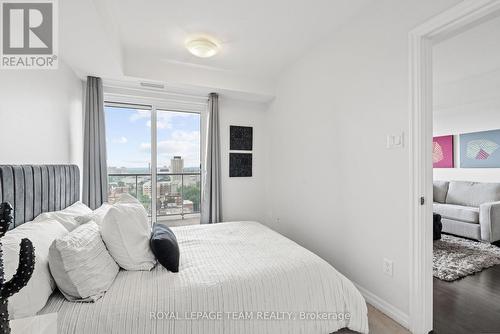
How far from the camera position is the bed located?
1183mm

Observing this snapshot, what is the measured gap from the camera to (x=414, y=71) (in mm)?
1696

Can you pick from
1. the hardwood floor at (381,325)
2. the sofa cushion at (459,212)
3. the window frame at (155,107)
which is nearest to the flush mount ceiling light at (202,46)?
the window frame at (155,107)

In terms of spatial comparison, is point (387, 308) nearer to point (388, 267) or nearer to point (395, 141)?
A: point (388, 267)

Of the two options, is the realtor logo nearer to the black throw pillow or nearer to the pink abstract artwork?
the black throw pillow

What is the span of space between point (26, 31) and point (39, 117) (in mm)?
631

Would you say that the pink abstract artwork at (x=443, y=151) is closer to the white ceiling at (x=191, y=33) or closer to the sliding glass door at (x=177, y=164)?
the white ceiling at (x=191, y=33)

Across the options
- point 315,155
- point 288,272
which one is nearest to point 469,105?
point 315,155

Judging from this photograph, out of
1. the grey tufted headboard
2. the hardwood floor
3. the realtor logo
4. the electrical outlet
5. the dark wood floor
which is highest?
the realtor logo

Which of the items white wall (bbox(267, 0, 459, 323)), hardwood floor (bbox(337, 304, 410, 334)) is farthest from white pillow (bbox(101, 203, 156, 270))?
white wall (bbox(267, 0, 459, 323))

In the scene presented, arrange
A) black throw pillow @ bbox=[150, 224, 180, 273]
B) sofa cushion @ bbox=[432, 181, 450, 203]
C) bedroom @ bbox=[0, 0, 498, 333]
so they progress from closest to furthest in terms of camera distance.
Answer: bedroom @ bbox=[0, 0, 498, 333]
black throw pillow @ bbox=[150, 224, 180, 273]
sofa cushion @ bbox=[432, 181, 450, 203]

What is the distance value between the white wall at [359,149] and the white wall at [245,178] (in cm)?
83

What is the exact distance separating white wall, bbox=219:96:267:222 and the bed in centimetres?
195

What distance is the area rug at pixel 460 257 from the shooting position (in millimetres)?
2611

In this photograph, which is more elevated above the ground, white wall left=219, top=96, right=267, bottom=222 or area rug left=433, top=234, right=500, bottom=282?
white wall left=219, top=96, right=267, bottom=222
